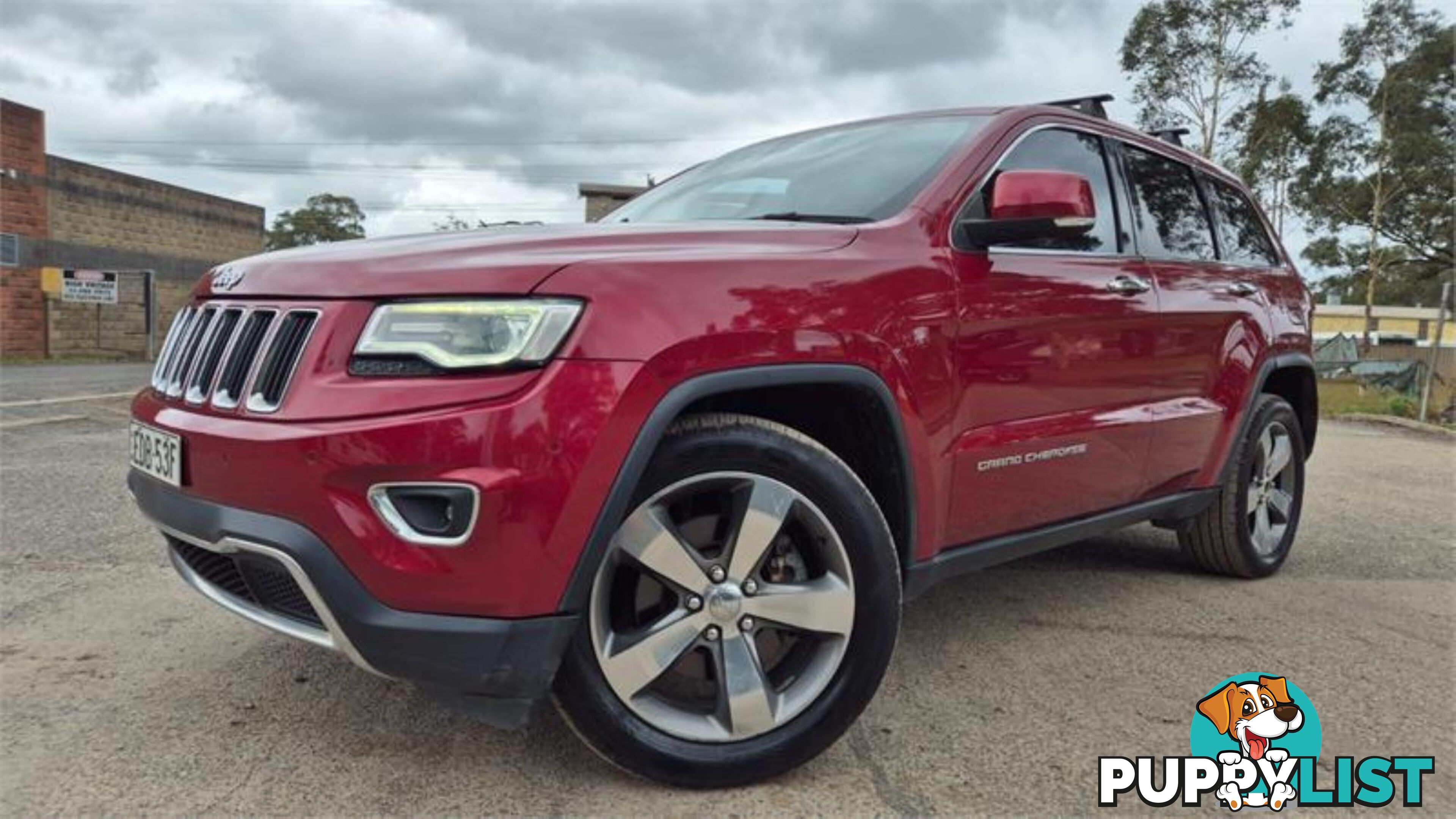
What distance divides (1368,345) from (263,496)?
127ft

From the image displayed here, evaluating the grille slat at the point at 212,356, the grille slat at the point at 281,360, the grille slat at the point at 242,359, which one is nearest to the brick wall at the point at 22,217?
the grille slat at the point at 212,356

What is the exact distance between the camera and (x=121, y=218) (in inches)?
987

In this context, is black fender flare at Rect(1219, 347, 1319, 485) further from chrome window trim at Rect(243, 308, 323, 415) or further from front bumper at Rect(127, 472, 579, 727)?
chrome window trim at Rect(243, 308, 323, 415)

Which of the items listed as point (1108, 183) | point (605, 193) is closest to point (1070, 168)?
point (1108, 183)

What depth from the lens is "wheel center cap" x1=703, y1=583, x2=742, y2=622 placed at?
214 cm

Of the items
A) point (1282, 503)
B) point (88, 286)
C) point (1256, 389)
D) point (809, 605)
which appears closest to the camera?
point (809, 605)

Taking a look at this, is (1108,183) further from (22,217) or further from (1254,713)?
(22,217)

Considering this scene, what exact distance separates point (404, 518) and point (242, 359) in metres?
0.61

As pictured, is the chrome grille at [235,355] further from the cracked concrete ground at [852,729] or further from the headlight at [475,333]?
the cracked concrete ground at [852,729]

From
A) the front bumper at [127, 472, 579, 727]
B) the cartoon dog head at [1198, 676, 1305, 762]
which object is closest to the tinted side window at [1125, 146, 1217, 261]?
the cartoon dog head at [1198, 676, 1305, 762]

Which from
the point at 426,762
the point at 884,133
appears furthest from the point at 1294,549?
the point at 426,762

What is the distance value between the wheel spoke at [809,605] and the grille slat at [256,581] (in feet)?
3.02

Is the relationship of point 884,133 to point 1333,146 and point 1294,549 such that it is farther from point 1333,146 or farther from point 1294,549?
point 1333,146

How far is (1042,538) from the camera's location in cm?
300
